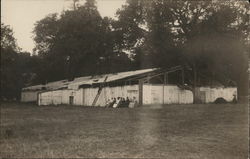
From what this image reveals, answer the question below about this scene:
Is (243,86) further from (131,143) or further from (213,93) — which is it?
(131,143)

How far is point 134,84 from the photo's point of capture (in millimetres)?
39094

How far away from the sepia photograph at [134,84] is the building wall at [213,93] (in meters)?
0.13

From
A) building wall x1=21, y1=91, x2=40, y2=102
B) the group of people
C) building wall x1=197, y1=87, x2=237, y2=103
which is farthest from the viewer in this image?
building wall x1=21, y1=91, x2=40, y2=102

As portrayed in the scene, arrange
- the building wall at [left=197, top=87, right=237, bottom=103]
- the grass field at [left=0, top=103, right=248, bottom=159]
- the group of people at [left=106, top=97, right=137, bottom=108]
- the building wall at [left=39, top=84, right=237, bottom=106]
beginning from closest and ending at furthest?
1. the grass field at [left=0, top=103, right=248, bottom=159]
2. the group of people at [left=106, top=97, right=137, bottom=108]
3. the building wall at [left=39, top=84, right=237, bottom=106]
4. the building wall at [left=197, top=87, right=237, bottom=103]

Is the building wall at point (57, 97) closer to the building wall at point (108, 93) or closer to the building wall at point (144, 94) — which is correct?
the building wall at point (144, 94)

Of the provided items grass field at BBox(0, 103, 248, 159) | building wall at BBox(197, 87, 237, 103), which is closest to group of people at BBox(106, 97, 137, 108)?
building wall at BBox(197, 87, 237, 103)

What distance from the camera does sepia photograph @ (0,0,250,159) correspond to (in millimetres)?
11445

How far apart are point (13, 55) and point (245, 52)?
34.3 metres

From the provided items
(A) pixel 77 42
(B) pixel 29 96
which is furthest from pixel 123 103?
(B) pixel 29 96

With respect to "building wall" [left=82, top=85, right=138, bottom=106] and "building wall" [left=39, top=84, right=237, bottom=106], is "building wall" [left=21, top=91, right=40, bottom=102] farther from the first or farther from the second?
"building wall" [left=82, top=85, right=138, bottom=106]

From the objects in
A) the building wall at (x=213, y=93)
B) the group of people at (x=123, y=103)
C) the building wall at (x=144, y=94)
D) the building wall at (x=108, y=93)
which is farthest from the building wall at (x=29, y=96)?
the building wall at (x=213, y=93)

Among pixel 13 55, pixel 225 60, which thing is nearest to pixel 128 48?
pixel 13 55

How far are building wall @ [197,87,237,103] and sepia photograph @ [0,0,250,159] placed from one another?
0.41ft

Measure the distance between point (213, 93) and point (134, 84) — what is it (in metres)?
11.3
